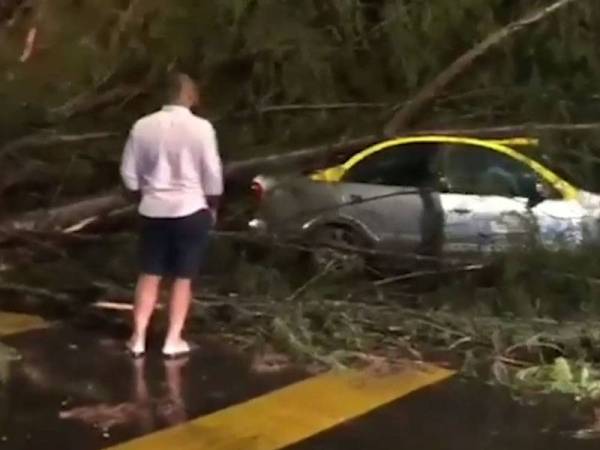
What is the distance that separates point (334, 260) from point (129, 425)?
2474 millimetres

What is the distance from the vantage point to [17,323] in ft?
27.1

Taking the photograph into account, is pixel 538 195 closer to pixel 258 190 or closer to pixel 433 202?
pixel 433 202

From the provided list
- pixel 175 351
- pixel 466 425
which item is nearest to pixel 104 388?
pixel 175 351

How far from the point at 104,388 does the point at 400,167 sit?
4.04m

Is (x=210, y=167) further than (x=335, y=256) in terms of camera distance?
No

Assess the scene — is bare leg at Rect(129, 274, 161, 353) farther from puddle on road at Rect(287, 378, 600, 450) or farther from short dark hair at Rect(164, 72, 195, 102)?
puddle on road at Rect(287, 378, 600, 450)

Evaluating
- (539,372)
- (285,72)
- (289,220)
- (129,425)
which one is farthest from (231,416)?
(285,72)

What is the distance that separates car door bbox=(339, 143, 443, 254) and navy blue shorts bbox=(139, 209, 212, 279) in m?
1.90

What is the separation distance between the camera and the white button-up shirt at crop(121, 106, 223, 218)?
7.16 m

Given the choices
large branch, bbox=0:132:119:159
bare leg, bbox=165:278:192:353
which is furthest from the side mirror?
large branch, bbox=0:132:119:159

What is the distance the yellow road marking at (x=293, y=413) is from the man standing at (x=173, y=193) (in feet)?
3.27

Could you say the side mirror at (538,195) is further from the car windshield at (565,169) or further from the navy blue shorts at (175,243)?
the navy blue shorts at (175,243)

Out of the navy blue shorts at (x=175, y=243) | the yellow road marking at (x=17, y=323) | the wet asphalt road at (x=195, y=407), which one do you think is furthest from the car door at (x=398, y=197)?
the yellow road marking at (x=17, y=323)

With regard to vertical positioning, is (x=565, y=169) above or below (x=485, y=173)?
above
